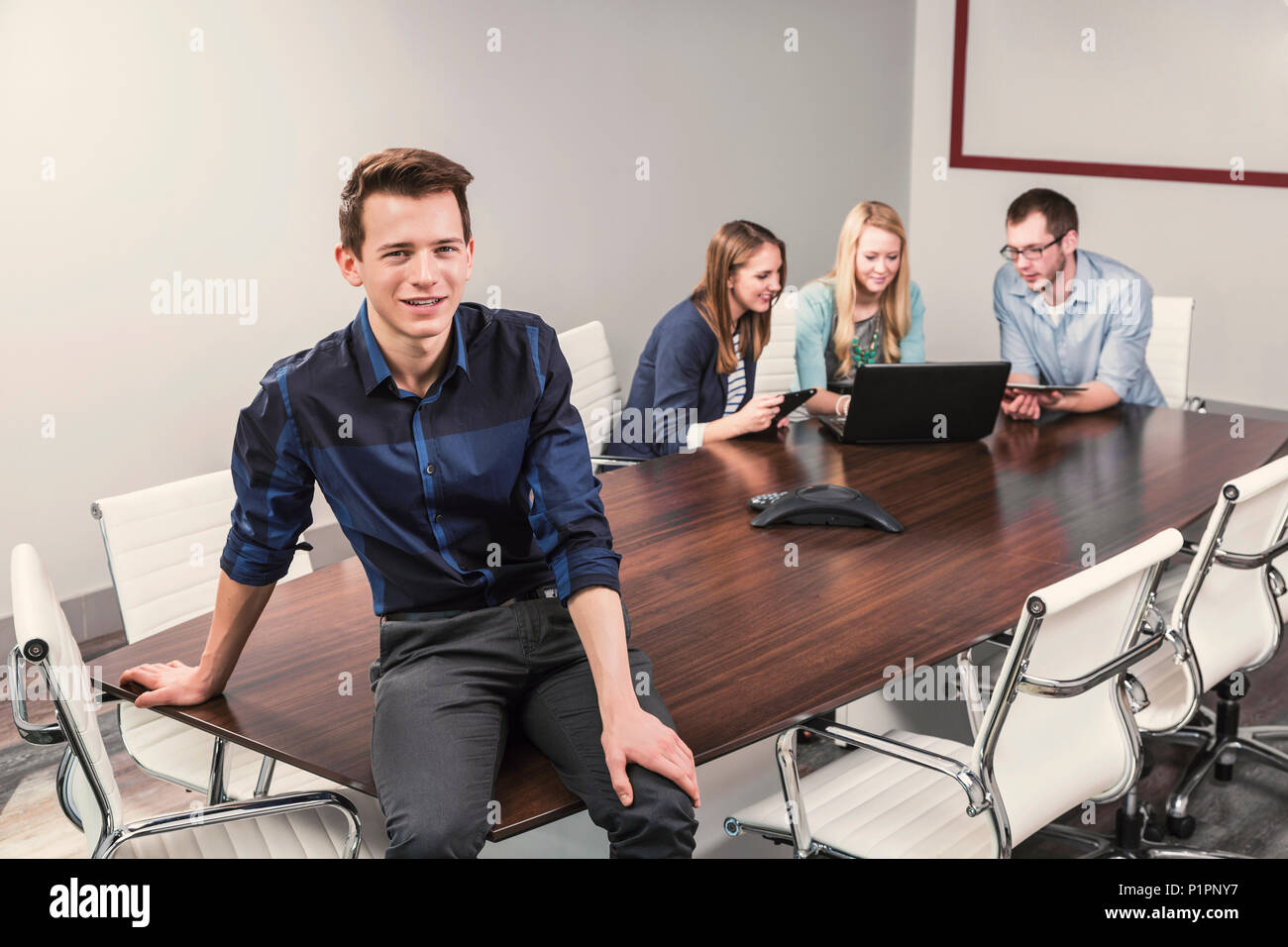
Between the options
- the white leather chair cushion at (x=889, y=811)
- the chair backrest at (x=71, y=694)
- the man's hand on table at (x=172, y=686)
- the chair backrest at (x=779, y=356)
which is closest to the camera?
the chair backrest at (x=71, y=694)

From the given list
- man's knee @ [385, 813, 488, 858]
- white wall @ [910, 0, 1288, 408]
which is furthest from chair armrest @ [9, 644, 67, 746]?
white wall @ [910, 0, 1288, 408]

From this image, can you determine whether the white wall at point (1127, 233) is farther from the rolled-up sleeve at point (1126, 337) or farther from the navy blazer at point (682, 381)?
the navy blazer at point (682, 381)

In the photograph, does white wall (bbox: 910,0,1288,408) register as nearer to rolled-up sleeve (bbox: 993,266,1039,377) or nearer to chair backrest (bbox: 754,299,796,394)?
rolled-up sleeve (bbox: 993,266,1039,377)

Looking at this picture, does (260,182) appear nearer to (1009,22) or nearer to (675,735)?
(675,735)

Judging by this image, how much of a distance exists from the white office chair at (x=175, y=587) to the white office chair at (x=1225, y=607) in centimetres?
179

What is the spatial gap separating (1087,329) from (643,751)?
300cm

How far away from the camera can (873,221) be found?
13.0 ft

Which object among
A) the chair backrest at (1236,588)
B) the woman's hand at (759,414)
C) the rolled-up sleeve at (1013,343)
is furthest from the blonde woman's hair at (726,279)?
the chair backrest at (1236,588)

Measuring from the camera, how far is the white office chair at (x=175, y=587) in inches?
94.4

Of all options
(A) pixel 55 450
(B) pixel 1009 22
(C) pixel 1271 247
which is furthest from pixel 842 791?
(B) pixel 1009 22

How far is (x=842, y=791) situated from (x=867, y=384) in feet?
4.45

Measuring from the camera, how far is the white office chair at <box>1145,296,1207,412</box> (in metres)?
4.50

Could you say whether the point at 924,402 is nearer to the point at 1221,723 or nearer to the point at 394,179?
the point at 1221,723
